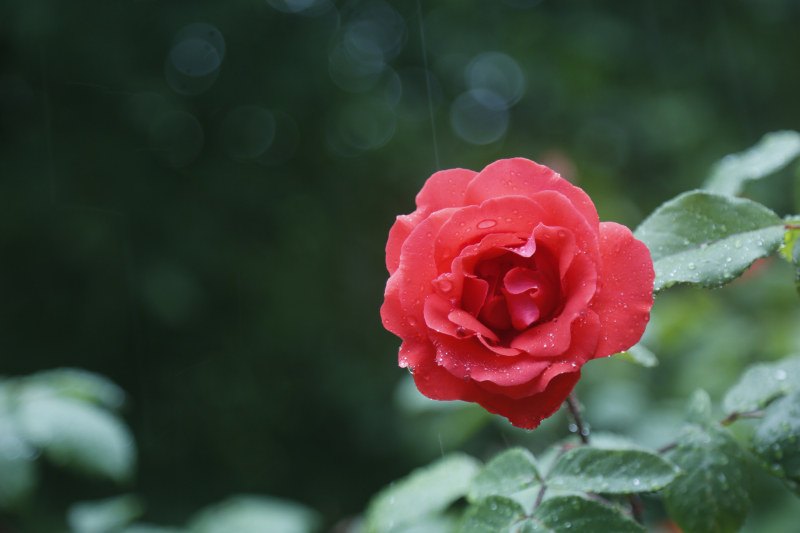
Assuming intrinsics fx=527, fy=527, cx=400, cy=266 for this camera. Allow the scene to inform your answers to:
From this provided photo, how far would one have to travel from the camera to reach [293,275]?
3.17 m

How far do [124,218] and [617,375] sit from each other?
7.94 feet

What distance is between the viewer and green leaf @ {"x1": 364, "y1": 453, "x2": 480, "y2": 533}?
3.01 feet

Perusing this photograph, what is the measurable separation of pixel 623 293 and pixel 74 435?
134 cm

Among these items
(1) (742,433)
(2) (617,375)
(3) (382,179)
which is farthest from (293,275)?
(1) (742,433)

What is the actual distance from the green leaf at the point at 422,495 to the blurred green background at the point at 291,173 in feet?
3.34

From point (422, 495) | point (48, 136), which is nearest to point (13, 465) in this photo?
point (422, 495)

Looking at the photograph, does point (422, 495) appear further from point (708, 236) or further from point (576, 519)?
point (708, 236)

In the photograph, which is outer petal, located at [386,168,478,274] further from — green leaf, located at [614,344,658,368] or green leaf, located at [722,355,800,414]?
green leaf, located at [722,355,800,414]

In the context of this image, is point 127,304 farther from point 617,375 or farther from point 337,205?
point 617,375

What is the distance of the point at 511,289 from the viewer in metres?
0.59

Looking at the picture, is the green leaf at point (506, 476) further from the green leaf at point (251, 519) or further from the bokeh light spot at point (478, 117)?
the bokeh light spot at point (478, 117)

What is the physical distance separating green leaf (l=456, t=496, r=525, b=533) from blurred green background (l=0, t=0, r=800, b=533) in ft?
4.58

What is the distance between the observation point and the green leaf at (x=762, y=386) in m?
0.71

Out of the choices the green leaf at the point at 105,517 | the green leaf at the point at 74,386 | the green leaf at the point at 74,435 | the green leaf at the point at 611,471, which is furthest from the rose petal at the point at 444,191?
the green leaf at the point at 105,517
